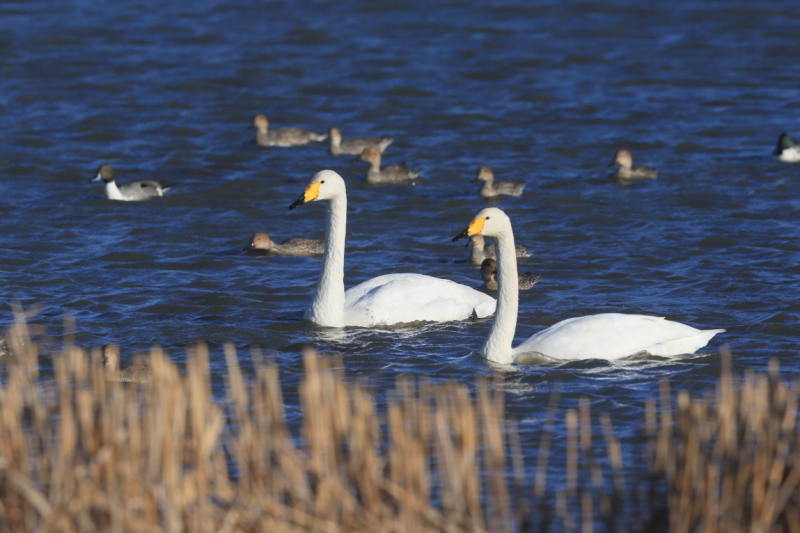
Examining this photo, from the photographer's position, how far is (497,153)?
19641mm

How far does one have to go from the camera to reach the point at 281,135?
66.2 ft

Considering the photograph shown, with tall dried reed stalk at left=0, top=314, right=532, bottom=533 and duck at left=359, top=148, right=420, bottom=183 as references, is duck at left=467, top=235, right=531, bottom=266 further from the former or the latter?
tall dried reed stalk at left=0, top=314, right=532, bottom=533

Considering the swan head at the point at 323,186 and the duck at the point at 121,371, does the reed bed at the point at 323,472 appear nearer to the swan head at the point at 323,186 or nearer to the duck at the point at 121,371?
the duck at the point at 121,371

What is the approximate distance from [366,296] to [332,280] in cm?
35

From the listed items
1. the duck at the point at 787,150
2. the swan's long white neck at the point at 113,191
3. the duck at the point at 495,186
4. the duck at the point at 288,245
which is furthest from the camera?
the duck at the point at 787,150

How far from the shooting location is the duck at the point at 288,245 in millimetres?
14883

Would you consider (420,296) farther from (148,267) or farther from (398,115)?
(398,115)

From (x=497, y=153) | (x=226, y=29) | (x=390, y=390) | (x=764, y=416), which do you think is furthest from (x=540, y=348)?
(x=226, y=29)

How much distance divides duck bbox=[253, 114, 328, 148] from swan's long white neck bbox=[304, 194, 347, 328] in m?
8.21

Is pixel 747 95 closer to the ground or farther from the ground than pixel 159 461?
farther from the ground

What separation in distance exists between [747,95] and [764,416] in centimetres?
1716

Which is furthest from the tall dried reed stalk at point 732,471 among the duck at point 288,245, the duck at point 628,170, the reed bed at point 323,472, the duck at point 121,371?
the duck at point 628,170

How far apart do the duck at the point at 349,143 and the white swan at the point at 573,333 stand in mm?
9854

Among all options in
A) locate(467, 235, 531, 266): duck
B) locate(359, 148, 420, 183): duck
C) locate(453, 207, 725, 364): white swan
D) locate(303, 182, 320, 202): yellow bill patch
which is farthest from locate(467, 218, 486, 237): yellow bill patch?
locate(359, 148, 420, 183): duck
